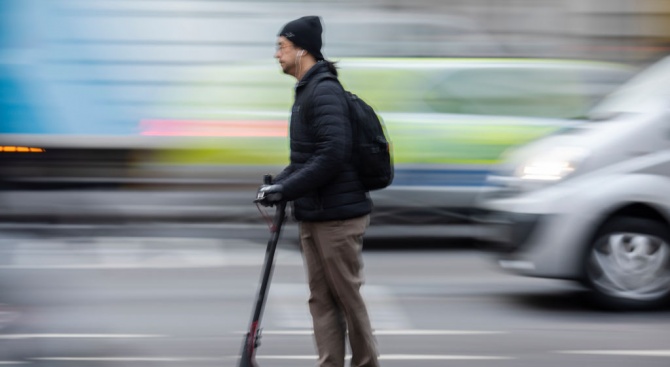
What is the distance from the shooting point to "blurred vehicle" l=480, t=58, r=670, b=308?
7.59 metres

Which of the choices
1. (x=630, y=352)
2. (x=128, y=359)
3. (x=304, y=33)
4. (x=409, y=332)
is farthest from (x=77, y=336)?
(x=630, y=352)

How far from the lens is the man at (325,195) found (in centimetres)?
511

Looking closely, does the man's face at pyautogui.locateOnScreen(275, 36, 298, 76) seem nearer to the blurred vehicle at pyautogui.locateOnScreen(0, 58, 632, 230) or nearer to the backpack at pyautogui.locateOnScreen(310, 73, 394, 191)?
the backpack at pyautogui.locateOnScreen(310, 73, 394, 191)

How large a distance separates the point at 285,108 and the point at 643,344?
206 inches

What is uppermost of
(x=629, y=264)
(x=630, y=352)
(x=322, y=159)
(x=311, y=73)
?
(x=311, y=73)

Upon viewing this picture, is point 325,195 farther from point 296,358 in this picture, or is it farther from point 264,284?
point 296,358

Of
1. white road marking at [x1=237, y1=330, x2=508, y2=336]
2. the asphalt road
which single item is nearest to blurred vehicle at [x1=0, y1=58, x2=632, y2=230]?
the asphalt road

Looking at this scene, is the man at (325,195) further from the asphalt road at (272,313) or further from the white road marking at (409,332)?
the white road marking at (409,332)

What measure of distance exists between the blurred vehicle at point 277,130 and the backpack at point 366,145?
554 centimetres

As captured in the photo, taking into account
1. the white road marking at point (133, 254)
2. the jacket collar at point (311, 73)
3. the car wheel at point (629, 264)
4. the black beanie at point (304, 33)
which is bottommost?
the white road marking at point (133, 254)

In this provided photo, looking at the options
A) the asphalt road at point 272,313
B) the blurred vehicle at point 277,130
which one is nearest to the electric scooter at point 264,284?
the asphalt road at point 272,313

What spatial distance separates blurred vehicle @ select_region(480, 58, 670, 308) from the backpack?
2623mm

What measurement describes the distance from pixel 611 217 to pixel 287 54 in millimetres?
3085

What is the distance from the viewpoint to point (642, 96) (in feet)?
26.2
